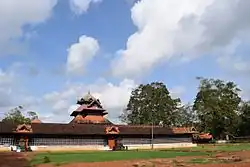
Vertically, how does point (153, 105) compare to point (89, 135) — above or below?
above

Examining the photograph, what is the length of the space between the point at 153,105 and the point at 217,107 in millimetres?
14987

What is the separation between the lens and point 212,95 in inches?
3531

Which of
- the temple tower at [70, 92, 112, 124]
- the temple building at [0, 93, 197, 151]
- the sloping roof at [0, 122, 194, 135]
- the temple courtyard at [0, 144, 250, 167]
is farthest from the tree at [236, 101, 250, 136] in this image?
the temple courtyard at [0, 144, 250, 167]

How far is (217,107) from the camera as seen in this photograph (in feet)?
285

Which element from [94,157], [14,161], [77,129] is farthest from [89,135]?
[14,161]

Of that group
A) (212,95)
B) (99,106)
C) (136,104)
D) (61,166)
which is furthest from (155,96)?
(61,166)

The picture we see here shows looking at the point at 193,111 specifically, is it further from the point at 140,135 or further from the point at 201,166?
the point at 201,166

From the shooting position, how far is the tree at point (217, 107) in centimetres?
8775

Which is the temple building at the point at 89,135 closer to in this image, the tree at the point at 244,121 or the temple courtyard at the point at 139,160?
the temple courtyard at the point at 139,160

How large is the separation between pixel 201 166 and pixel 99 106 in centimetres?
5544

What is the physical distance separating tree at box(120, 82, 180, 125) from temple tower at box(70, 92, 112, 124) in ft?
59.3

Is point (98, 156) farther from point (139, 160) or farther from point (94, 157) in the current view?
point (139, 160)

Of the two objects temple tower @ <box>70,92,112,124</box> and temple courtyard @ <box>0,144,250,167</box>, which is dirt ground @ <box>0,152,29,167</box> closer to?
temple courtyard @ <box>0,144,250,167</box>

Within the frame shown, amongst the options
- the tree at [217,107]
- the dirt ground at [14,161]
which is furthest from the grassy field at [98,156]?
the tree at [217,107]
